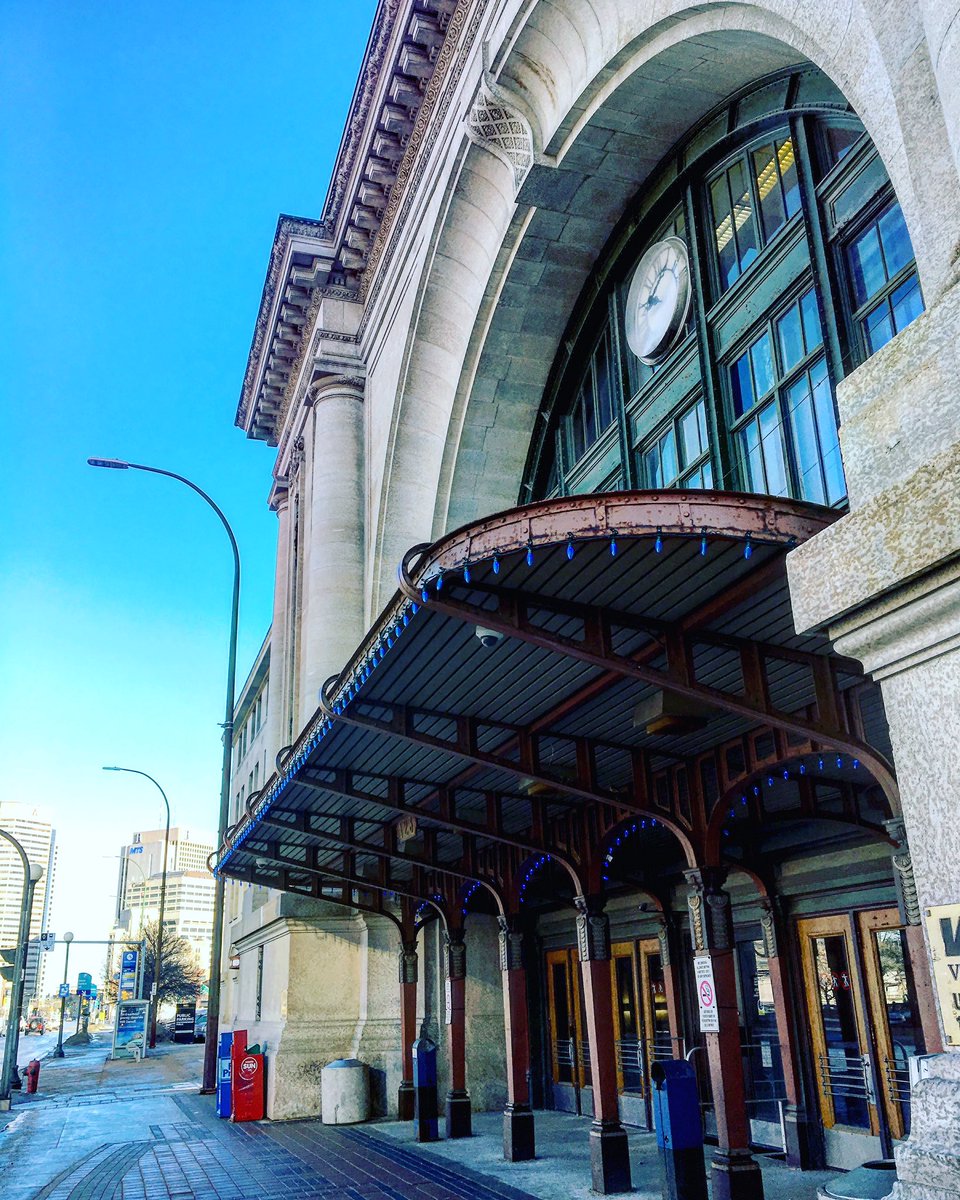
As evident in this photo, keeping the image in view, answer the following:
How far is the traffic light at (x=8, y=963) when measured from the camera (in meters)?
26.8

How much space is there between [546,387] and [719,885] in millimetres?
11383

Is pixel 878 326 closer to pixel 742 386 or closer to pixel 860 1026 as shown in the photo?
pixel 742 386

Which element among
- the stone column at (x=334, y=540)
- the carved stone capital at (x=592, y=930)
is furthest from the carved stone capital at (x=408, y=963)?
the carved stone capital at (x=592, y=930)

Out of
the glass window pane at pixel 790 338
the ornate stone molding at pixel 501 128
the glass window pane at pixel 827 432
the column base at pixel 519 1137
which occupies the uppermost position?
the ornate stone molding at pixel 501 128

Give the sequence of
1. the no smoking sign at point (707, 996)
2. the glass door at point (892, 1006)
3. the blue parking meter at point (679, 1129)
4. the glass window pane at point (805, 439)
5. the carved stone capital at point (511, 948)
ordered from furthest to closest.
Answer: the carved stone capital at point (511, 948) → the glass door at point (892, 1006) → the glass window pane at point (805, 439) → the no smoking sign at point (707, 996) → the blue parking meter at point (679, 1129)

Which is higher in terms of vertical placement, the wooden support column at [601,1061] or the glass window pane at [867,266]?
the glass window pane at [867,266]

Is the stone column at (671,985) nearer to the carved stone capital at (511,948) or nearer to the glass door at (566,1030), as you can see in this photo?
the carved stone capital at (511,948)

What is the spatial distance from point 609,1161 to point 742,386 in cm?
897

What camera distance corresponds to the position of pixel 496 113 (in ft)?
56.0

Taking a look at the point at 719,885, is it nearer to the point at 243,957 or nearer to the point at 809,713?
the point at 809,713

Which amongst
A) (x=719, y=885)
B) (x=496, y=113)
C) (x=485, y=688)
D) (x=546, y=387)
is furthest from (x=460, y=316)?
(x=719, y=885)

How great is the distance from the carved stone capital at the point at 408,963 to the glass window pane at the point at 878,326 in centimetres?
1338

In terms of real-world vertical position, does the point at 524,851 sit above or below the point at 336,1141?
above

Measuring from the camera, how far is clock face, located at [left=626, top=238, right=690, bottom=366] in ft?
46.4
